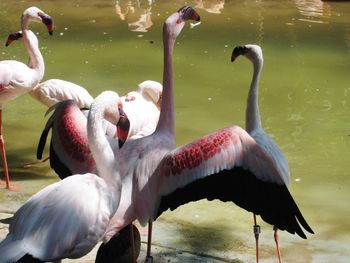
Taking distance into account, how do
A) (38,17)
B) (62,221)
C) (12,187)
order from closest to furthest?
(62,221), (12,187), (38,17)

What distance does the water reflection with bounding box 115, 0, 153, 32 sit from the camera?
10.3 m

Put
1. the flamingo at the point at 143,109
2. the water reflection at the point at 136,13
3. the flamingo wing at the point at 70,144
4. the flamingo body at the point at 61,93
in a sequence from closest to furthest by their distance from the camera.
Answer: the flamingo wing at the point at 70,144, the flamingo at the point at 143,109, the flamingo body at the point at 61,93, the water reflection at the point at 136,13

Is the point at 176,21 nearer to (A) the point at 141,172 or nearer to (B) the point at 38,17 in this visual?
(A) the point at 141,172

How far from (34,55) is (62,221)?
8.53 ft

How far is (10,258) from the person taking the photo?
127 inches

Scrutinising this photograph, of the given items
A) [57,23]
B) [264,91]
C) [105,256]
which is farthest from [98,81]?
[105,256]

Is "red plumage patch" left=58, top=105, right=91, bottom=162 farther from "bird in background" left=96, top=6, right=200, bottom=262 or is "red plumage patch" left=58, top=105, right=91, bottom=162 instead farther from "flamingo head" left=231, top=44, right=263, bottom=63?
"flamingo head" left=231, top=44, right=263, bottom=63

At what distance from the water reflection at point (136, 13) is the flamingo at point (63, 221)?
6.75 m

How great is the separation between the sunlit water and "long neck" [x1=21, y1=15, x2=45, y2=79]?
0.75 meters

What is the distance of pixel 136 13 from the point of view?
36.8ft

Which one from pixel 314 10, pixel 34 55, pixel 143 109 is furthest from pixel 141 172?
pixel 314 10

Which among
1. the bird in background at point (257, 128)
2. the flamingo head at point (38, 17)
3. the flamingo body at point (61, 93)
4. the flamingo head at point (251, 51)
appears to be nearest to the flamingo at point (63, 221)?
the bird in background at point (257, 128)

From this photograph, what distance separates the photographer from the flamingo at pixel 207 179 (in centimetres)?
350

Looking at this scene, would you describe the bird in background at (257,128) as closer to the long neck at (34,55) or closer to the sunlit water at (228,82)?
the sunlit water at (228,82)
